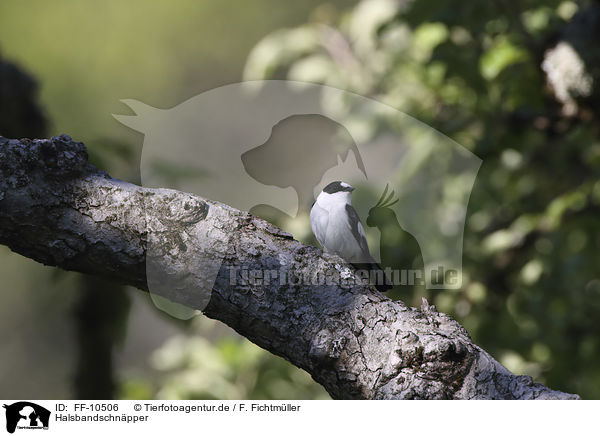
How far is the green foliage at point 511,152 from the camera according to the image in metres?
1.94

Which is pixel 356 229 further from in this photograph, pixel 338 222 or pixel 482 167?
pixel 482 167

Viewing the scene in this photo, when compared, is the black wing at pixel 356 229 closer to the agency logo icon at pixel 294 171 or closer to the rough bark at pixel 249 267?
the agency logo icon at pixel 294 171

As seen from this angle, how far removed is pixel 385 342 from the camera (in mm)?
934

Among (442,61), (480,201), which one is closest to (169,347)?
(480,201)

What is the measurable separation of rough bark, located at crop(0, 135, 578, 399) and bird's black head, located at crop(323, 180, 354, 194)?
1.25ft

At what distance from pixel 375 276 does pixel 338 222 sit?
8.6 inches

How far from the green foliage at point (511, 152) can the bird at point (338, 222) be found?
752 mm

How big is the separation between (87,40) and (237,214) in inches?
159

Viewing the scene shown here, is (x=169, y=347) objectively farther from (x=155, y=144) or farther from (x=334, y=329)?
(x=334, y=329)

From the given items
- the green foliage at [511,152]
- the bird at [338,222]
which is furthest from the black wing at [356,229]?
the green foliage at [511,152]
